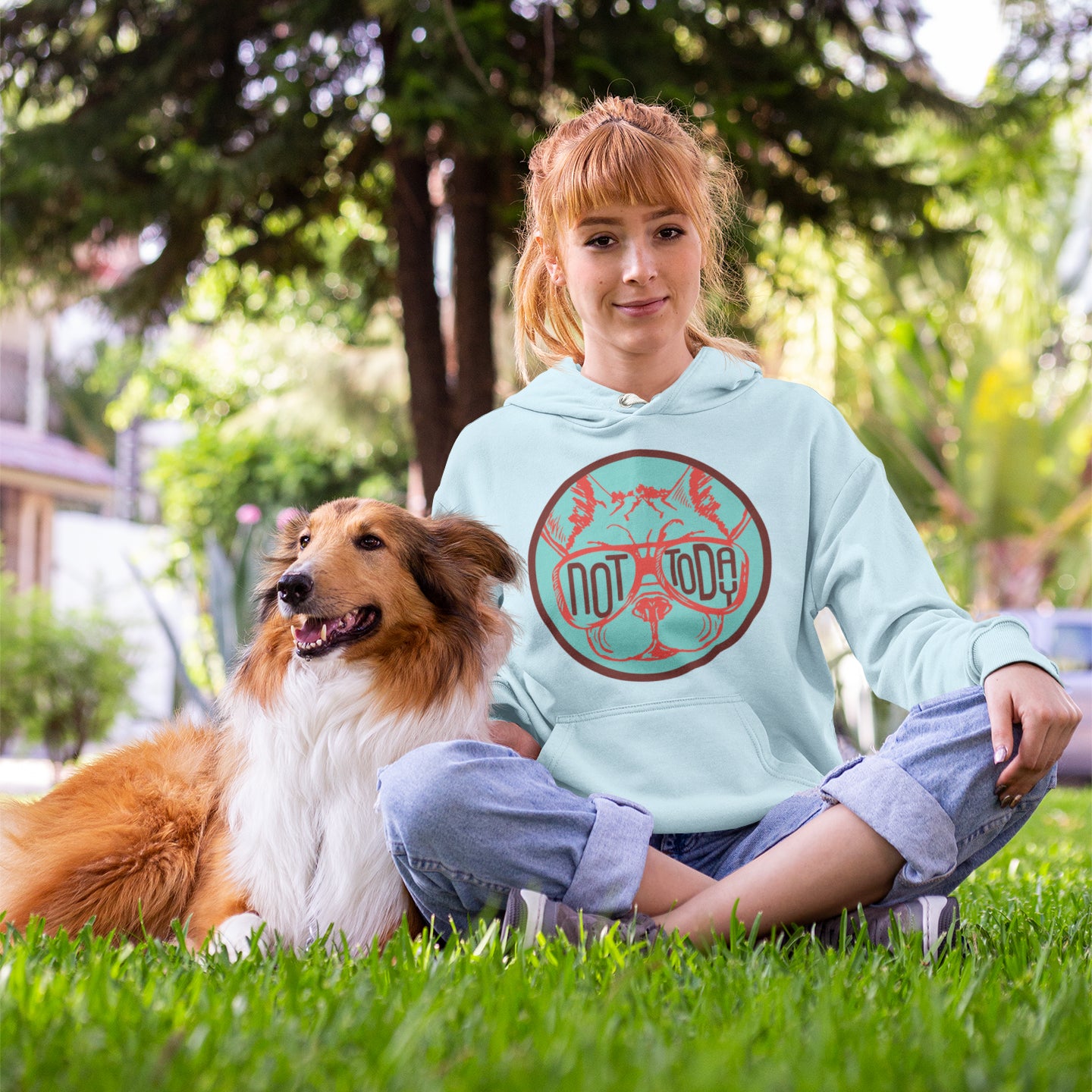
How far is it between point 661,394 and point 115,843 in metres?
1.53

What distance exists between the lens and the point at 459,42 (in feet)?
15.3

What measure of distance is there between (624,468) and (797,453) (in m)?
0.38

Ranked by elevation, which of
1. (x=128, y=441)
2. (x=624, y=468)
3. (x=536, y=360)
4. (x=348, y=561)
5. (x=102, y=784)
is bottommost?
(x=102, y=784)

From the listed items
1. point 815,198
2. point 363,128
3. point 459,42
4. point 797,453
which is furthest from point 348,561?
point 815,198

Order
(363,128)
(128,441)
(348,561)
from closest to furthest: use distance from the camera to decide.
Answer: (348,561) < (363,128) < (128,441)

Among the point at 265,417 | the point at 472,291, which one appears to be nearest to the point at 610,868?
the point at 472,291

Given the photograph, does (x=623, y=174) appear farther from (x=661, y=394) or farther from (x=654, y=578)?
(x=654, y=578)

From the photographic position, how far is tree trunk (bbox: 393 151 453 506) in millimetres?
6156

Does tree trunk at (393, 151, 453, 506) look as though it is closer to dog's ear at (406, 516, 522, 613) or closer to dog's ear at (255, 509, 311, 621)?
dog's ear at (255, 509, 311, 621)

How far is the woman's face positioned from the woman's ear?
0.49 ft

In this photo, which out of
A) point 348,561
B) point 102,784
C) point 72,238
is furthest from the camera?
point 72,238

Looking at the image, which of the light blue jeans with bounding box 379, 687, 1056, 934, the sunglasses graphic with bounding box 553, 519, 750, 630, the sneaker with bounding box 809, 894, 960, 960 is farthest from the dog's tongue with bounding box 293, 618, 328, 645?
the sneaker with bounding box 809, 894, 960, 960

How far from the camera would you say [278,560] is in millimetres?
2682

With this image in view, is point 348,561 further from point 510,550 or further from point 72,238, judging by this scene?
point 72,238
